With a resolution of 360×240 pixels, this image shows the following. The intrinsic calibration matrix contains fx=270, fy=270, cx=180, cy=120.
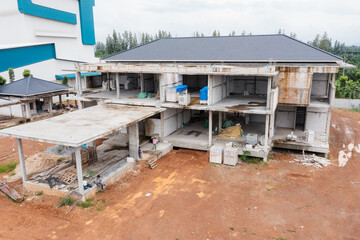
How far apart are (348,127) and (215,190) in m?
21.0

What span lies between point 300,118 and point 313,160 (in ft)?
19.8

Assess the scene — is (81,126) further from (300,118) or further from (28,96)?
(300,118)

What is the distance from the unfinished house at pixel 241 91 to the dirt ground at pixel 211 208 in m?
2.94

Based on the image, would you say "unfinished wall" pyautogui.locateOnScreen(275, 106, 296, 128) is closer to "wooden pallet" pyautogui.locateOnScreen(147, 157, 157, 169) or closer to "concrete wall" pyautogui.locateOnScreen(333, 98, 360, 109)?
"wooden pallet" pyautogui.locateOnScreen(147, 157, 157, 169)

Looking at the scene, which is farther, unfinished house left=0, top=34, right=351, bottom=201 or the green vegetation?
unfinished house left=0, top=34, right=351, bottom=201

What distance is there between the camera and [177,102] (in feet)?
69.7

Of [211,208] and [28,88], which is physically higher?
[28,88]

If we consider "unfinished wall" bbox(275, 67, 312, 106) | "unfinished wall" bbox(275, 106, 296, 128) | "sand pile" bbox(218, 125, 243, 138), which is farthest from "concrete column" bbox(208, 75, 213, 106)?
"unfinished wall" bbox(275, 106, 296, 128)

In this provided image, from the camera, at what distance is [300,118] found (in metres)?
24.4

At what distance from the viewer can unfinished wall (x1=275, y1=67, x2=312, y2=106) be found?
66.1 feet

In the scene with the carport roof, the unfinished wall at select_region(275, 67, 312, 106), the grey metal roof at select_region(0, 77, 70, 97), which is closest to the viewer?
the carport roof

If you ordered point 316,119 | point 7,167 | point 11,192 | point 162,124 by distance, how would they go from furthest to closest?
point 316,119 < point 162,124 < point 7,167 < point 11,192

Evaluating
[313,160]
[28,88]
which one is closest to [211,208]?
[313,160]

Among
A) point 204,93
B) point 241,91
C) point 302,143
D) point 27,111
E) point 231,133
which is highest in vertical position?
point 204,93
